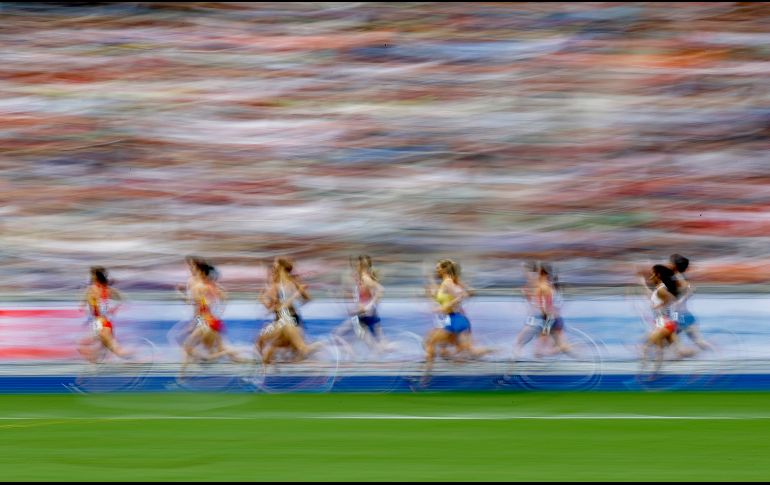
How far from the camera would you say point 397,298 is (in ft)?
50.1

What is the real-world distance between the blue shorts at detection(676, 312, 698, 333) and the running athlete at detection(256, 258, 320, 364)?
150 inches

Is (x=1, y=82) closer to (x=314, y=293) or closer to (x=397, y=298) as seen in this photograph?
(x=314, y=293)

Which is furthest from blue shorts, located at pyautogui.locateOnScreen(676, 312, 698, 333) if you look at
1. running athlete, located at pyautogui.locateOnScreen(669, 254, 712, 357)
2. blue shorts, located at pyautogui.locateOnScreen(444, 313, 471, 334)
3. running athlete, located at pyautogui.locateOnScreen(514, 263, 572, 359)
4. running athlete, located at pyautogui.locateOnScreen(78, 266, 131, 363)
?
running athlete, located at pyautogui.locateOnScreen(78, 266, 131, 363)

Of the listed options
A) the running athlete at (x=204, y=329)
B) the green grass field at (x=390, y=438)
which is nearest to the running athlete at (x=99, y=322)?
the running athlete at (x=204, y=329)

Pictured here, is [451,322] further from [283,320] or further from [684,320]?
[684,320]

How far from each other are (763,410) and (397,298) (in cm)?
485

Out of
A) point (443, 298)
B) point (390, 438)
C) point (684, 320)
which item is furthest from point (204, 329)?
point (390, 438)

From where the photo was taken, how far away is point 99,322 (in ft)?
47.8

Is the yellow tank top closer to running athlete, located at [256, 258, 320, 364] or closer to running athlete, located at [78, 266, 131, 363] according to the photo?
running athlete, located at [256, 258, 320, 364]

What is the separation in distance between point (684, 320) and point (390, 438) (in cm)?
560

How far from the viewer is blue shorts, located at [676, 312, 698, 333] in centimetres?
1416

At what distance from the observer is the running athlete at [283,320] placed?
14.1 m

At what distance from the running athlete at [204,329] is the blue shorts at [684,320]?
180 inches

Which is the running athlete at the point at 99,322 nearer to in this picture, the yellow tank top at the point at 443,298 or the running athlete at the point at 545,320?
the yellow tank top at the point at 443,298
